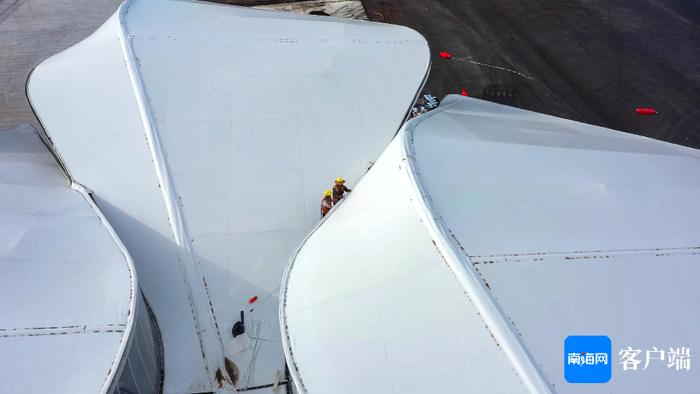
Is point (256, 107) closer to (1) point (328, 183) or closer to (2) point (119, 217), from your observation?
(1) point (328, 183)

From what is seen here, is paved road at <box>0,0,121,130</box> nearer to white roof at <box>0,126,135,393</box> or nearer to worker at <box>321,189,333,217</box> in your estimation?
white roof at <box>0,126,135,393</box>

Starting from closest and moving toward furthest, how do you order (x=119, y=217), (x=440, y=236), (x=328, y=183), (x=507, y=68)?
(x=440, y=236) → (x=119, y=217) → (x=328, y=183) → (x=507, y=68)

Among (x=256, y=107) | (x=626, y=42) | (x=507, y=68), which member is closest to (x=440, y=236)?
(x=256, y=107)

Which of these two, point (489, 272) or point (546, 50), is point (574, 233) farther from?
point (546, 50)

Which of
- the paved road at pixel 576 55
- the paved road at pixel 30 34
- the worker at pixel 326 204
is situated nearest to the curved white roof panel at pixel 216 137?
the worker at pixel 326 204

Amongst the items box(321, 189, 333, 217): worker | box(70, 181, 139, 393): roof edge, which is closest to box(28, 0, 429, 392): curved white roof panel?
box(321, 189, 333, 217): worker

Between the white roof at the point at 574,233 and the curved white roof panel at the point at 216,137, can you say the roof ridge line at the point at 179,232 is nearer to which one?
the curved white roof panel at the point at 216,137

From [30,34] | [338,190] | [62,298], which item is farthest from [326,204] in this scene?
[30,34]
